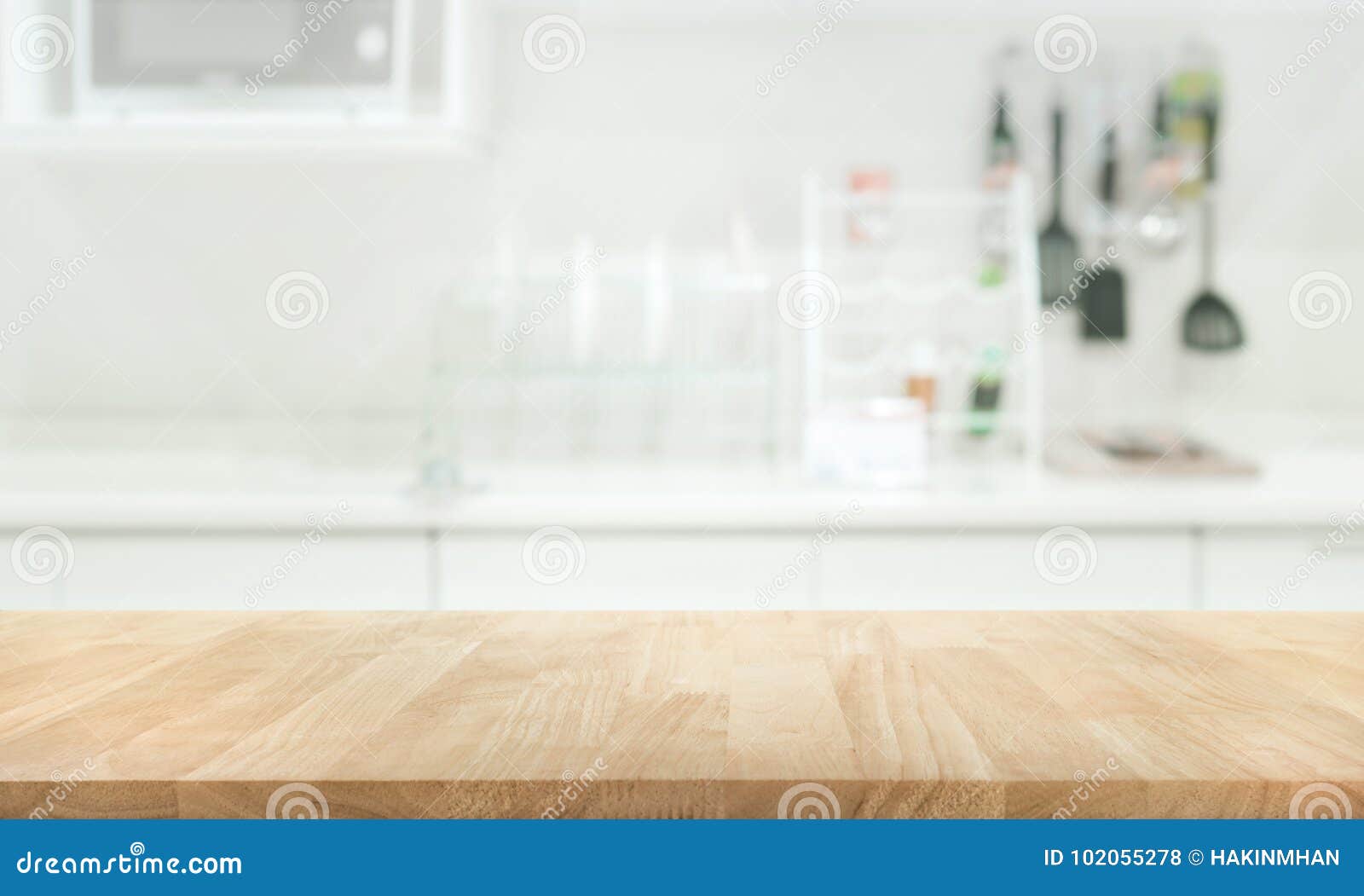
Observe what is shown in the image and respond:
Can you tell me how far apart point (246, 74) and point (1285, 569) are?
61.1 inches

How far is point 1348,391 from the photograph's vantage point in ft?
6.24

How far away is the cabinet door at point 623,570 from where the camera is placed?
1397 mm

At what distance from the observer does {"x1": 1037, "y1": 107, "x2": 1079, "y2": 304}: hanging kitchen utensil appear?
6.11 ft

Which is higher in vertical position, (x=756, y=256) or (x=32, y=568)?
(x=756, y=256)

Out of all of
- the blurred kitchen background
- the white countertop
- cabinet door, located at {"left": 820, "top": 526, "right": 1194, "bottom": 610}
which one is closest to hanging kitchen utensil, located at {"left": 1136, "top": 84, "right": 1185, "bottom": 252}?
the blurred kitchen background

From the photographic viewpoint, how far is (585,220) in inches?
75.5

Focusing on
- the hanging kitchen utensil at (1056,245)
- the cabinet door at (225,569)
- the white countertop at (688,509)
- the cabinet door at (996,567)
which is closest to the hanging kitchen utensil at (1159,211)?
the hanging kitchen utensil at (1056,245)

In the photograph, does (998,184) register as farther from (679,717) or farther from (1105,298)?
(679,717)

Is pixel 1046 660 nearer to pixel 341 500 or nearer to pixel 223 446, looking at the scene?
pixel 341 500

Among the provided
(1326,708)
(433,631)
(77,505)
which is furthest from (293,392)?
(1326,708)

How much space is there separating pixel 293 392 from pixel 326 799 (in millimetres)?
1648

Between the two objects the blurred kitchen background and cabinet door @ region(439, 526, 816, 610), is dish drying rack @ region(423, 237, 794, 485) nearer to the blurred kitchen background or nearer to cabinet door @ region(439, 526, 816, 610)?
the blurred kitchen background
